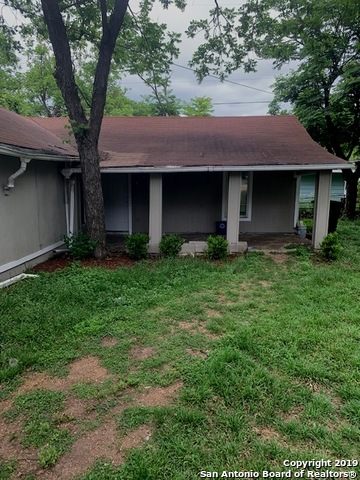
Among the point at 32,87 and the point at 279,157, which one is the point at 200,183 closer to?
the point at 279,157

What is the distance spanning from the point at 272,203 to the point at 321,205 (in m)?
2.15

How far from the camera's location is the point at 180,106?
26.3 metres

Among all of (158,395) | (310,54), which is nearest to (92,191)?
(158,395)

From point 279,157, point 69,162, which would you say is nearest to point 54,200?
point 69,162

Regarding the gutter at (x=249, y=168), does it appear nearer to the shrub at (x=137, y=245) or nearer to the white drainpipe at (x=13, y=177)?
the shrub at (x=137, y=245)

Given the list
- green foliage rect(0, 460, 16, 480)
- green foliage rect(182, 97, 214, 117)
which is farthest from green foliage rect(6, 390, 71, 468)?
green foliage rect(182, 97, 214, 117)

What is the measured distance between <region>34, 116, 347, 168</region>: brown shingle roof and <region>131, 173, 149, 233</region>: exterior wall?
37.5 inches

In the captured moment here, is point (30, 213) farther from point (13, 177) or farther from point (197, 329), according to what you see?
point (197, 329)

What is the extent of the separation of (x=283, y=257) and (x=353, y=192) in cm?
851

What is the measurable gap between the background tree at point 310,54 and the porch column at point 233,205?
12.0 feet

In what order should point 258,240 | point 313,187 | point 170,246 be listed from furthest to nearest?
point 313,187 < point 258,240 < point 170,246

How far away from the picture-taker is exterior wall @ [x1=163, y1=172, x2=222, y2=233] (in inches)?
379

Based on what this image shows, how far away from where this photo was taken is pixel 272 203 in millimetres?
9789

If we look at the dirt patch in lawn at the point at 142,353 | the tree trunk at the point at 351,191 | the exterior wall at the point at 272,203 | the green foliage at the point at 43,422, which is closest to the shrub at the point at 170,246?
the exterior wall at the point at 272,203
